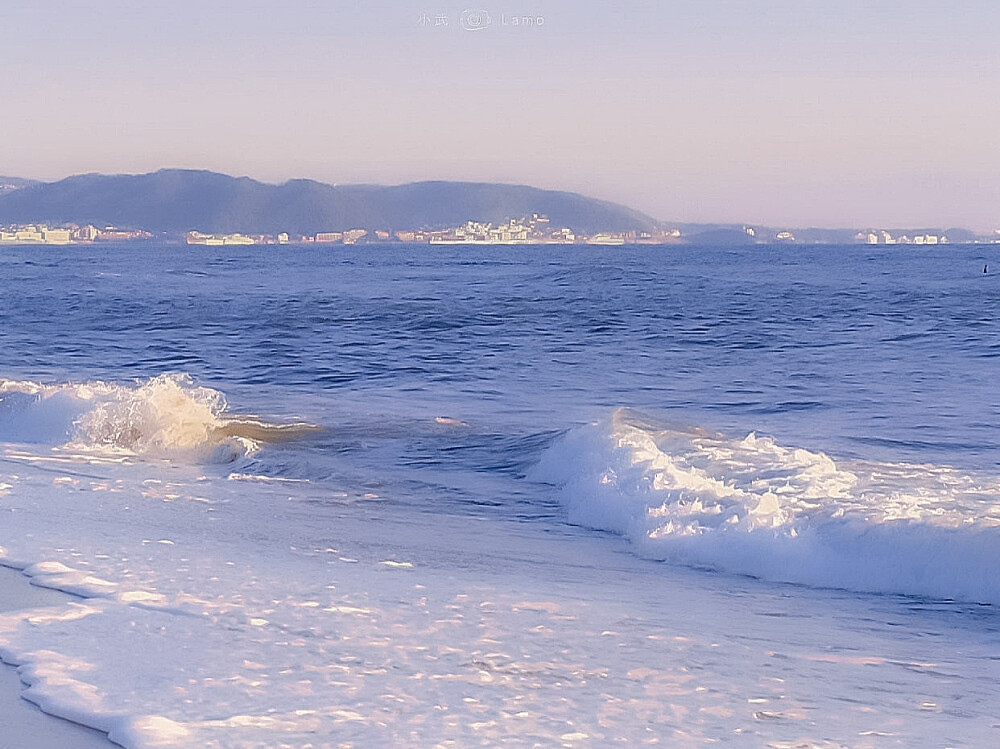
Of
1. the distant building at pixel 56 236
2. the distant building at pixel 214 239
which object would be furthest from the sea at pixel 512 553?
the distant building at pixel 56 236

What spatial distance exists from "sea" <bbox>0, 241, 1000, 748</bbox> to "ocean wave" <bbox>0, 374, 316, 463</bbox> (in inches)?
1.9

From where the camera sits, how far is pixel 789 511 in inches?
290

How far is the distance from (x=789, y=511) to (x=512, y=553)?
1.88m

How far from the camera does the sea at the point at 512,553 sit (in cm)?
402

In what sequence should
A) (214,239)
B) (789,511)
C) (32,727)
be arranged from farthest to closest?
(214,239) → (789,511) → (32,727)

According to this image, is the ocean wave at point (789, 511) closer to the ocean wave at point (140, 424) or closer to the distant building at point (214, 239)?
the ocean wave at point (140, 424)

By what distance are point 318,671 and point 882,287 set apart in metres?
39.0

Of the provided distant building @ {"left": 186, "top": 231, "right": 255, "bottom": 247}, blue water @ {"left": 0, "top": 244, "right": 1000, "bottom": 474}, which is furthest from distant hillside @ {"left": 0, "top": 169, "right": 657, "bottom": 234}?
blue water @ {"left": 0, "top": 244, "right": 1000, "bottom": 474}

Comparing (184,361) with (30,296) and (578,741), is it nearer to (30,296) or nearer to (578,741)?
(578,741)

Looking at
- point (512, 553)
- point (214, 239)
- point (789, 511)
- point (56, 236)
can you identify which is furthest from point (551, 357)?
point (56, 236)

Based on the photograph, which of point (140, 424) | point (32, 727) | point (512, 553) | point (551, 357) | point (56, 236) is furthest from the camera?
point (56, 236)

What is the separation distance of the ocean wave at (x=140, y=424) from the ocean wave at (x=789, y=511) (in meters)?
3.18

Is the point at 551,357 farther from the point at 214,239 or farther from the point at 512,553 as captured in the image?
the point at 214,239

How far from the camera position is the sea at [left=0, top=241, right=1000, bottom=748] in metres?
4.02
